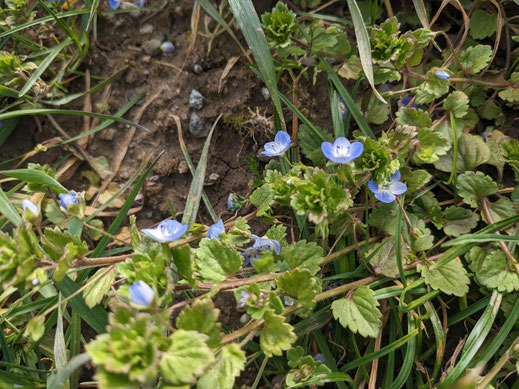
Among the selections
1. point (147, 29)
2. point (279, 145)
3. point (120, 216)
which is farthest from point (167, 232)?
point (147, 29)

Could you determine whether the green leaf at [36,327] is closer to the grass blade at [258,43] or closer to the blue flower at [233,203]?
the blue flower at [233,203]

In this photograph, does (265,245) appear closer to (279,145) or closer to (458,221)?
(279,145)

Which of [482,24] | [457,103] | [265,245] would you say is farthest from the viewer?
[482,24]

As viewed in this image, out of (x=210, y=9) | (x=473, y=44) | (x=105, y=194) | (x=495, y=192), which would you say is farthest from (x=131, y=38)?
(x=495, y=192)

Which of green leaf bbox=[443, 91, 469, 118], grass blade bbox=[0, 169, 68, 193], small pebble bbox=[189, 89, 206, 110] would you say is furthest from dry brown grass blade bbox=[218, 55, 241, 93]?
green leaf bbox=[443, 91, 469, 118]

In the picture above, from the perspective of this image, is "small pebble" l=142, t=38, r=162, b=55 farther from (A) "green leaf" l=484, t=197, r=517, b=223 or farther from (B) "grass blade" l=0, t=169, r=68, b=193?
(A) "green leaf" l=484, t=197, r=517, b=223

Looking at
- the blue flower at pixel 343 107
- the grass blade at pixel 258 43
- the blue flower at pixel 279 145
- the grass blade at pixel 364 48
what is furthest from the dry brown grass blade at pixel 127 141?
the grass blade at pixel 364 48
